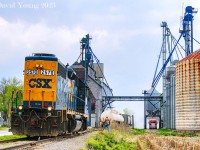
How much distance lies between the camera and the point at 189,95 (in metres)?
34.3

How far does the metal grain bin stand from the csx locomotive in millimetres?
14504

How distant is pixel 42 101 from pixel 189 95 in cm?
1751

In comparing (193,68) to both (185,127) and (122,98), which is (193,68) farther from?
(122,98)

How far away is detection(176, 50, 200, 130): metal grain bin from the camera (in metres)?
33.6

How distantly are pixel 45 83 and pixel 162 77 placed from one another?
57.5 meters

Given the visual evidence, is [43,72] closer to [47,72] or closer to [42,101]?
[47,72]

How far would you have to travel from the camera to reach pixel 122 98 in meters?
75.4

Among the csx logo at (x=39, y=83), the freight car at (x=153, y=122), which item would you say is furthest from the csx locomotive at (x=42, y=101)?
the freight car at (x=153, y=122)

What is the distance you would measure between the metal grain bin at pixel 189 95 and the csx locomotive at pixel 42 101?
1450 cm

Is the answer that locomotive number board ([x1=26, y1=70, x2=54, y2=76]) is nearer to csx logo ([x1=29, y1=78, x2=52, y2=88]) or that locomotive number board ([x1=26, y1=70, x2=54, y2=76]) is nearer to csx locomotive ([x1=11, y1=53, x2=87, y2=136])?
csx locomotive ([x1=11, y1=53, x2=87, y2=136])

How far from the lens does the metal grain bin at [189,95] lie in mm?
33625

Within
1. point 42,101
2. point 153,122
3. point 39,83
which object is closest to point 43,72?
point 39,83

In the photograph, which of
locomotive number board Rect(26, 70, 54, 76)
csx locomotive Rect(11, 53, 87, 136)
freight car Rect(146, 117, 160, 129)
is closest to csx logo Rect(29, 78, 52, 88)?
csx locomotive Rect(11, 53, 87, 136)

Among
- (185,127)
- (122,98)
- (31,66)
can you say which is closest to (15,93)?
(31,66)
